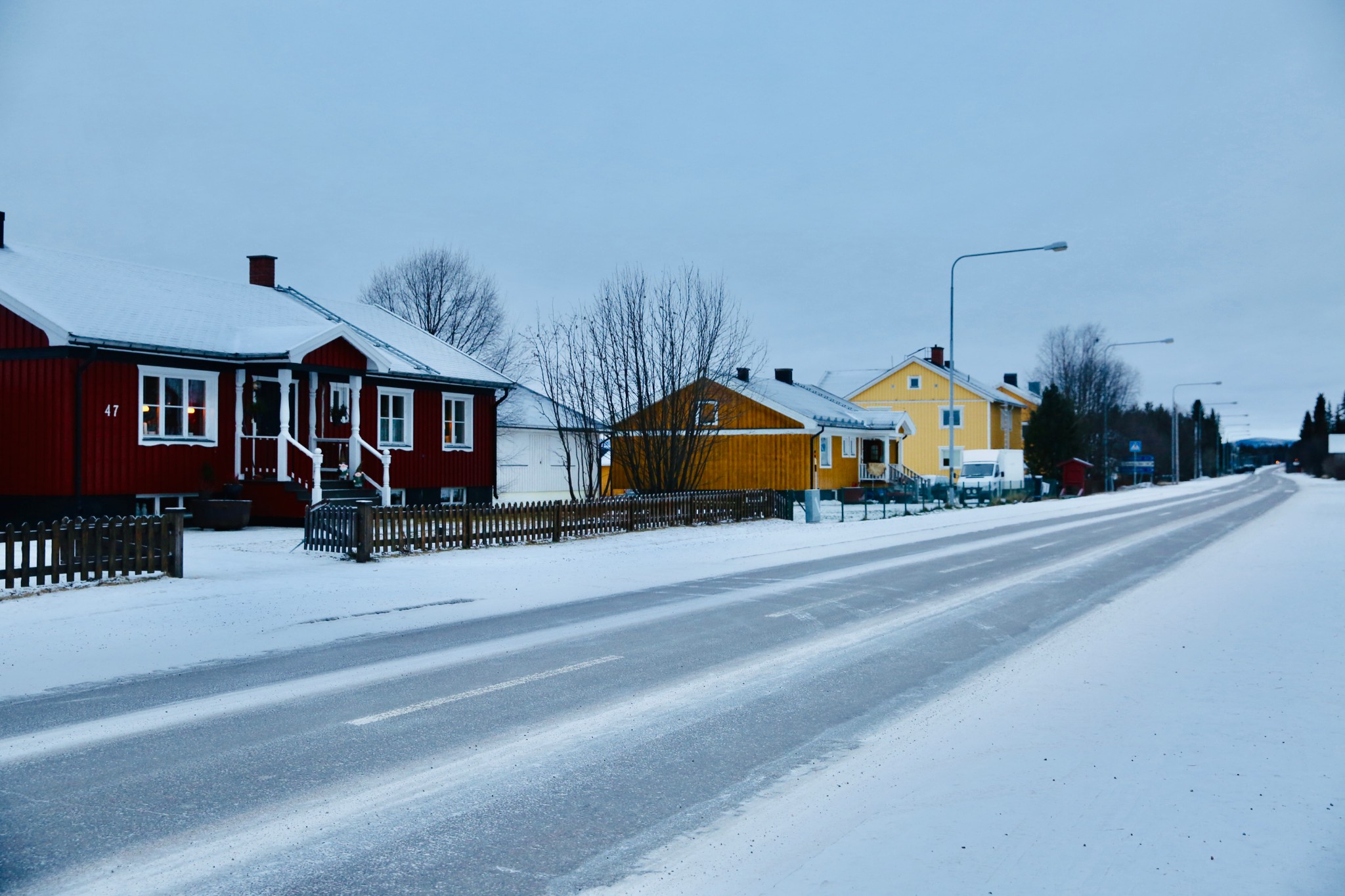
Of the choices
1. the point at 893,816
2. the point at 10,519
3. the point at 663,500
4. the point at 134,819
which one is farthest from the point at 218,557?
the point at 893,816

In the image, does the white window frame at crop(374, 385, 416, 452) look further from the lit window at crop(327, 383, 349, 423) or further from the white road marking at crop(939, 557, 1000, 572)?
the white road marking at crop(939, 557, 1000, 572)

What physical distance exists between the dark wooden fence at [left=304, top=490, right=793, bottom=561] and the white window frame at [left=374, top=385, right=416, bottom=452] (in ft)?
25.3

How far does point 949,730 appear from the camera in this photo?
7191 millimetres

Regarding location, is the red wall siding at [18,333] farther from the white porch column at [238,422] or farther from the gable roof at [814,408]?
the gable roof at [814,408]

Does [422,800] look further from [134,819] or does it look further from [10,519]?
[10,519]

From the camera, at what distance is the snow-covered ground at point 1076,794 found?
472 cm

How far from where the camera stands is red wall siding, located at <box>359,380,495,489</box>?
3031cm

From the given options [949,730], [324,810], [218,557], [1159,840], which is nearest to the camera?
[1159,840]

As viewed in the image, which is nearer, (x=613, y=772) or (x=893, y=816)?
(x=893, y=816)

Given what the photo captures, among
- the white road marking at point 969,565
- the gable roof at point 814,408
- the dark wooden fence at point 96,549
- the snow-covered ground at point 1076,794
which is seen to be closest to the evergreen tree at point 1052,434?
the gable roof at point 814,408

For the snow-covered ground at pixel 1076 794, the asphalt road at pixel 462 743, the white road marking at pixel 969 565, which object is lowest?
the snow-covered ground at pixel 1076 794

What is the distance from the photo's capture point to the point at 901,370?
72625 mm

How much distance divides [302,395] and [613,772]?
79.1 ft

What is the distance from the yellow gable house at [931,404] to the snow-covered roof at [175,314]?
42280 mm
